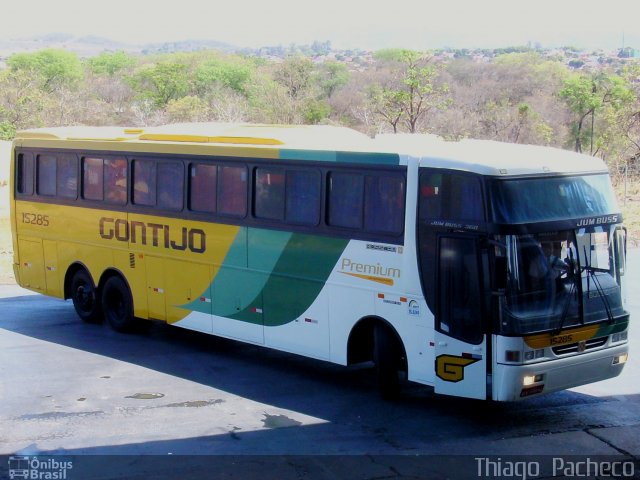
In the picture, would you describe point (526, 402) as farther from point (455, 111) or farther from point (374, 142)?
point (455, 111)

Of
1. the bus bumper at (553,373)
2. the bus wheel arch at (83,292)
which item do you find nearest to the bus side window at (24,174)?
the bus wheel arch at (83,292)

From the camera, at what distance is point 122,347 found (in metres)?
14.0

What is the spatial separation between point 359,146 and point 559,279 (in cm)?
293

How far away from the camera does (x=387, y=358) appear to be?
10.8 m

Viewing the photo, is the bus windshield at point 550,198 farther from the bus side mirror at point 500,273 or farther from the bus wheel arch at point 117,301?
the bus wheel arch at point 117,301

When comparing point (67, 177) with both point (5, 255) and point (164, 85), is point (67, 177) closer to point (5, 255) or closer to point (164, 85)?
point (5, 255)

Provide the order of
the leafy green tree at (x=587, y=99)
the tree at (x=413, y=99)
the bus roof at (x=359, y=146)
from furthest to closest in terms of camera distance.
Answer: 1. the leafy green tree at (x=587, y=99)
2. the tree at (x=413, y=99)
3. the bus roof at (x=359, y=146)

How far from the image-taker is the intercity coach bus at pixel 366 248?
972cm

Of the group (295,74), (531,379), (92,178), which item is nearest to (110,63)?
(295,74)

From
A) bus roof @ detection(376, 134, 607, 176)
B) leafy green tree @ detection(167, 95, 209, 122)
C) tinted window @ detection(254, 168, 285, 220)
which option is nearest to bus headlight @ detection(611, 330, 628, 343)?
bus roof @ detection(376, 134, 607, 176)

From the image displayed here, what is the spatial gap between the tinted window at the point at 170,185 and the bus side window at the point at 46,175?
107 inches

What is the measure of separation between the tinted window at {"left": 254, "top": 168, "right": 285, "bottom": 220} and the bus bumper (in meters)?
3.80

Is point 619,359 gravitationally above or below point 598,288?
below

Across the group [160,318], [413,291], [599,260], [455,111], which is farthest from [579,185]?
[455,111]
